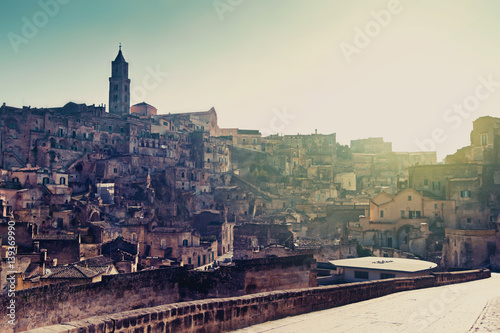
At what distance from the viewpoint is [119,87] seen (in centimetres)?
9056

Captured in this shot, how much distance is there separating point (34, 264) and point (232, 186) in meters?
50.6

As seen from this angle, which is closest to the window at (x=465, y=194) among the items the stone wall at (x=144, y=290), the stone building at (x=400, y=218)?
the stone building at (x=400, y=218)

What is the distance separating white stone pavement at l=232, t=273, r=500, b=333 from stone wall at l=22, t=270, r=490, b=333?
9.0 inches

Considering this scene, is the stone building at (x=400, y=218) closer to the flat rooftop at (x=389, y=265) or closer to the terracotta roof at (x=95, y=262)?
the flat rooftop at (x=389, y=265)

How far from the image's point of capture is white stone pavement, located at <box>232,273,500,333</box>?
9602 mm

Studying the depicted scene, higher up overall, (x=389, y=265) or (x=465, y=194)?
(x=465, y=194)

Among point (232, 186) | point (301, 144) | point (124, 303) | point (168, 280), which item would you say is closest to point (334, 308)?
point (168, 280)

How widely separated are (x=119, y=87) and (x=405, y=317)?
3466 inches

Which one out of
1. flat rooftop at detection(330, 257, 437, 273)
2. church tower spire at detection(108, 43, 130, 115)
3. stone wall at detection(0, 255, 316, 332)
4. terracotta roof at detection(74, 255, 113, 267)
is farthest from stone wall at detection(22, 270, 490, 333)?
church tower spire at detection(108, 43, 130, 115)

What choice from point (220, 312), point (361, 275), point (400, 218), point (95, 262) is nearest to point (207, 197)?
point (400, 218)

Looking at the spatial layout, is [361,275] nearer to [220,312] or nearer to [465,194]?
[220,312]

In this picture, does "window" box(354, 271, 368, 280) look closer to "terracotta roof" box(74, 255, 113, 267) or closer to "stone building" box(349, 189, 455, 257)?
"terracotta roof" box(74, 255, 113, 267)

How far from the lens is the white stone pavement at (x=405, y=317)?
31.5 feet

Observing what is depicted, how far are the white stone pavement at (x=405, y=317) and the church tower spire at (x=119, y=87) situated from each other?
83651 millimetres
